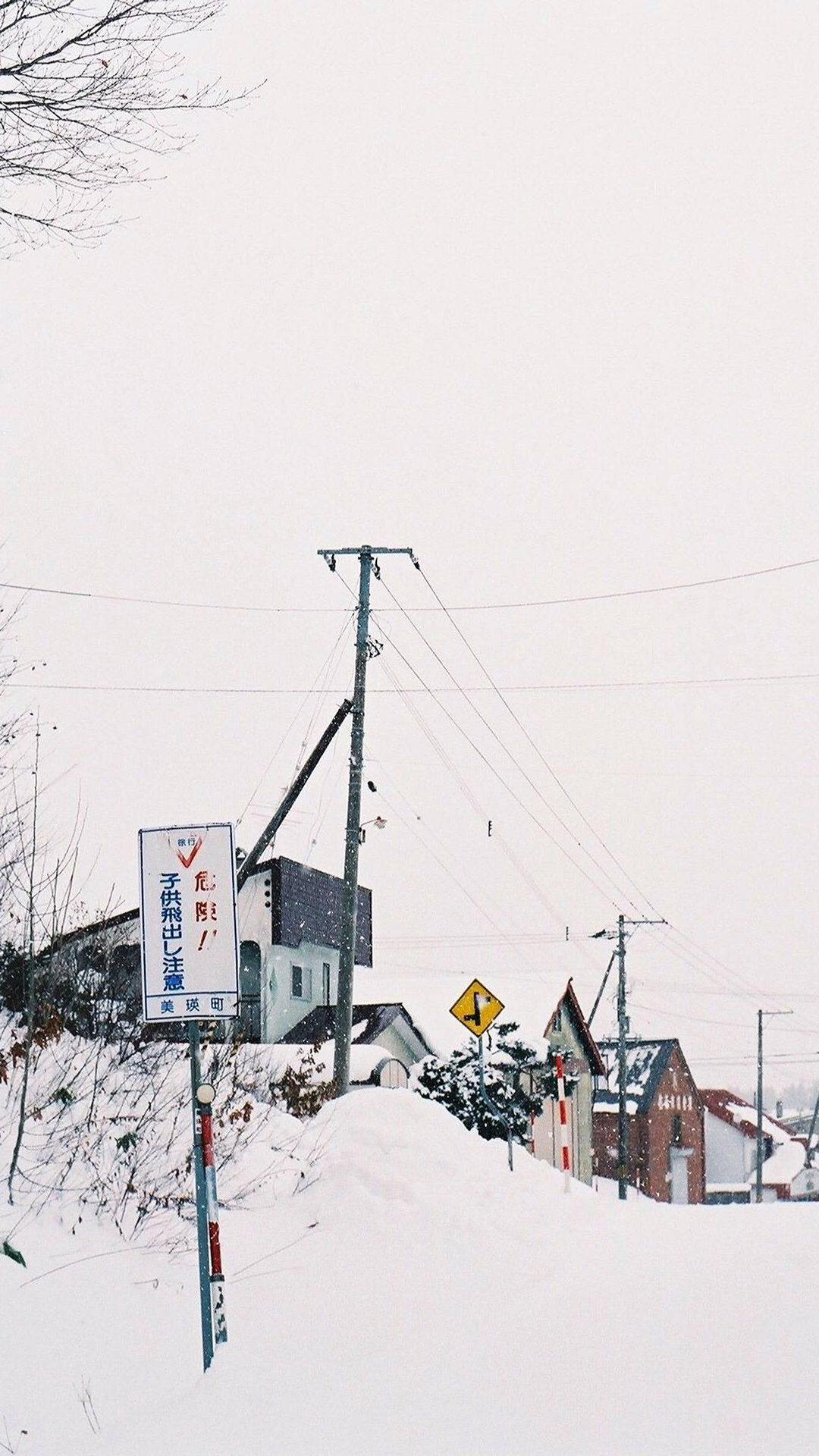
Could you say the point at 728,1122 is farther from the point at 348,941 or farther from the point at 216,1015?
the point at 216,1015

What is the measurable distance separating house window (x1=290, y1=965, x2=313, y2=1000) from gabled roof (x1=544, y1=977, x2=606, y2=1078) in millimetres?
10093

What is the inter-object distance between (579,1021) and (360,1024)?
1570 centimetres

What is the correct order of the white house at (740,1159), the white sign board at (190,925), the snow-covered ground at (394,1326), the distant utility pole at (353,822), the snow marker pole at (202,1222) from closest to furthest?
the snow-covered ground at (394,1326) < the snow marker pole at (202,1222) < the white sign board at (190,925) < the distant utility pole at (353,822) < the white house at (740,1159)

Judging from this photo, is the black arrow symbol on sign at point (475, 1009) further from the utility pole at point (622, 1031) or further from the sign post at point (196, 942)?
the utility pole at point (622, 1031)

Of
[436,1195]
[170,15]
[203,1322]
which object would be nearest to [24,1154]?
[203,1322]

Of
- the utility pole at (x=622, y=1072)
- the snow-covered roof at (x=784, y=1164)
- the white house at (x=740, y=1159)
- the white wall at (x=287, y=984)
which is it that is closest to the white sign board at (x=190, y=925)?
the white wall at (x=287, y=984)

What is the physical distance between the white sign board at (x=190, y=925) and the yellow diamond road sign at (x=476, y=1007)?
37.4ft

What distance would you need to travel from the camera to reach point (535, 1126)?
1757 inches

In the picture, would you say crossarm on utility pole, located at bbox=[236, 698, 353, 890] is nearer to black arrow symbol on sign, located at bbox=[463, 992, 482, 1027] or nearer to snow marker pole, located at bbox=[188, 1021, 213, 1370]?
black arrow symbol on sign, located at bbox=[463, 992, 482, 1027]

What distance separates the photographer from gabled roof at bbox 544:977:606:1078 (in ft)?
160

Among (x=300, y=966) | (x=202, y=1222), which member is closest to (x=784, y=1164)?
(x=300, y=966)

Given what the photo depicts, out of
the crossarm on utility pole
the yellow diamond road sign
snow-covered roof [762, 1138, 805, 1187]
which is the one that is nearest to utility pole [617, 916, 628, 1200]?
the crossarm on utility pole

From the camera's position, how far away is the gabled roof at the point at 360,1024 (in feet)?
120

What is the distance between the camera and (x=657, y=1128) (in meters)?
68.2
